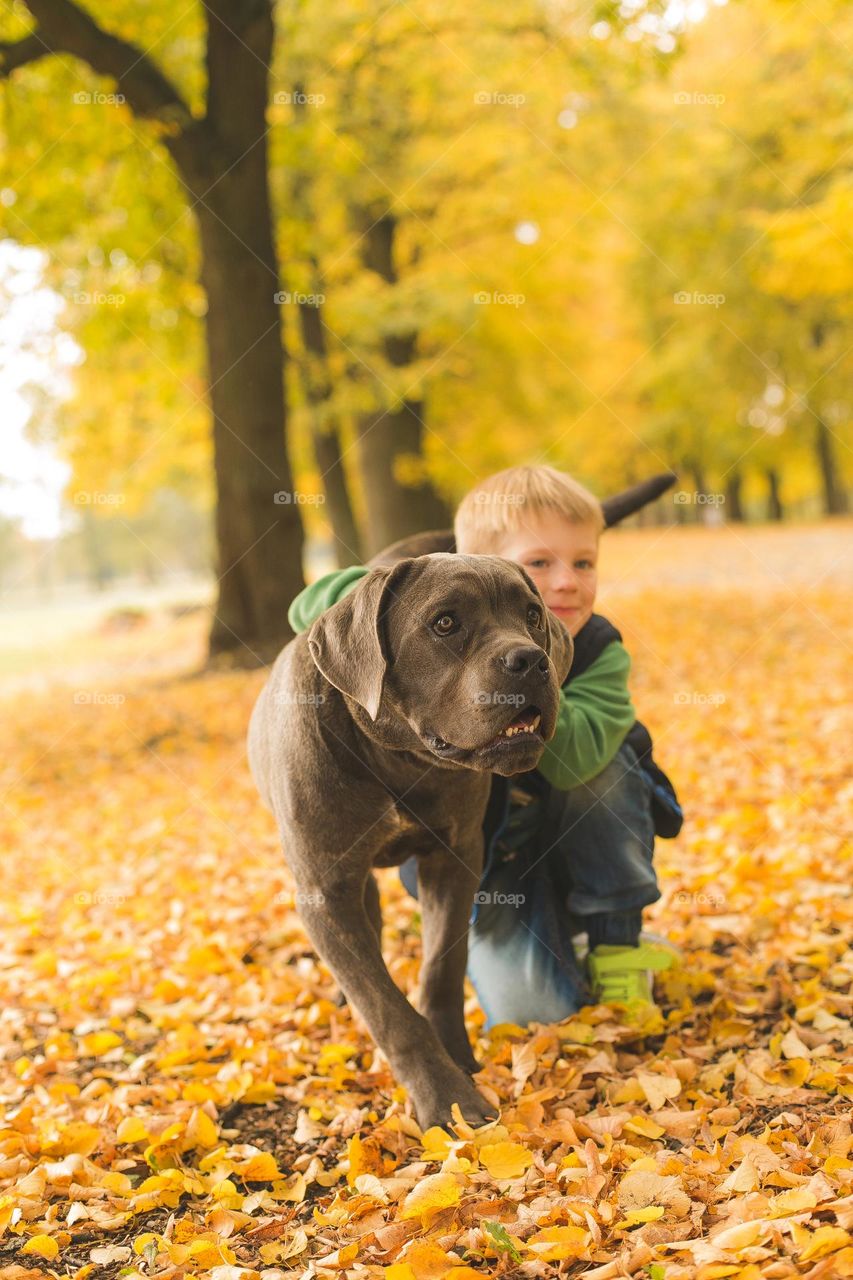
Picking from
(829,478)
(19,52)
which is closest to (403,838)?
(19,52)

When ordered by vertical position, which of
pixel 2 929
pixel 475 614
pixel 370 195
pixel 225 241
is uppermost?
pixel 370 195

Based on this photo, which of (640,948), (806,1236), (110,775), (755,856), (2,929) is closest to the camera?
(806,1236)

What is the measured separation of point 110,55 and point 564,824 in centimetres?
895

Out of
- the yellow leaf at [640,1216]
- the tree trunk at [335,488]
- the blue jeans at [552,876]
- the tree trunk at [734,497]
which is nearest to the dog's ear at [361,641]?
the blue jeans at [552,876]

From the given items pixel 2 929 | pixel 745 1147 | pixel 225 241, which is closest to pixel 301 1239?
pixel 745 1147

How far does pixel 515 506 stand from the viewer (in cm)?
365

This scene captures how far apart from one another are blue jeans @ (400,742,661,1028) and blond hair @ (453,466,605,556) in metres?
→ 0.81

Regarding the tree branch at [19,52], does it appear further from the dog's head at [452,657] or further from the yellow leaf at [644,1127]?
the yellow leaf at [644,1127]

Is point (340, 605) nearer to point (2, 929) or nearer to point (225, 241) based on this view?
point (2, 929)

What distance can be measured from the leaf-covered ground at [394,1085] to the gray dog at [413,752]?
348 mm

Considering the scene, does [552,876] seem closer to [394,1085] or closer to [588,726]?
[588,726]

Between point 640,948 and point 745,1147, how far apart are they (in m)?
1.14

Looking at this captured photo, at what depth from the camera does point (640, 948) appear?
3801mm

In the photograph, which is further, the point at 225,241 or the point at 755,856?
the point at 225,241
